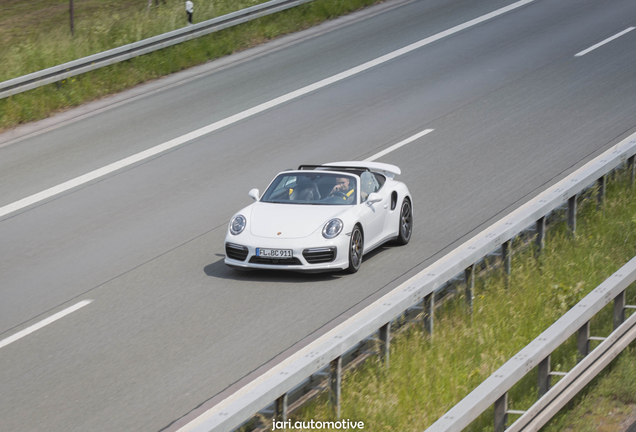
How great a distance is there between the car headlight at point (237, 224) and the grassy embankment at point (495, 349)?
3472mm

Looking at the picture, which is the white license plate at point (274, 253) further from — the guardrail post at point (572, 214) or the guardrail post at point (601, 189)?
→ the guardrail post at point (601, 189)

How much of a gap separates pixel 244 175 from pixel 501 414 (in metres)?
10.1

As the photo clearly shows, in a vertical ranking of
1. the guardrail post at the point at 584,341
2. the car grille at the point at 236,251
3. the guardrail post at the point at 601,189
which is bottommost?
the car grille at the point at 236,251

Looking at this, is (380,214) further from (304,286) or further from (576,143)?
(576,143)

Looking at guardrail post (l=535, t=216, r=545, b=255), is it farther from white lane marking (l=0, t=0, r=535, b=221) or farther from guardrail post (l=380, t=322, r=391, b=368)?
white lane marking (l=0, t=0, r=535, b=221)

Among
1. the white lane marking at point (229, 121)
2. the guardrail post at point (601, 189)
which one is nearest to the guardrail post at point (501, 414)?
the guardrail post at point (601, 189)

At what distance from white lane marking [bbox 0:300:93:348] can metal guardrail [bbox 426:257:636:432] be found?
555 centimetres

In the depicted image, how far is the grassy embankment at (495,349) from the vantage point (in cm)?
636

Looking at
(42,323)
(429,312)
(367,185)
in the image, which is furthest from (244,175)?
(429,312)

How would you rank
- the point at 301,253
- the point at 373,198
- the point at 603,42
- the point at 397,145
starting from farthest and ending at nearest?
the point at 603,42
the point at 397,145
the point at 373,198
the point at 301,253

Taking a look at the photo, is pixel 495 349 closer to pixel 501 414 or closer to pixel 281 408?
pixel 501 414

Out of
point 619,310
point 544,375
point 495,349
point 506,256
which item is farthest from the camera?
point 506,256

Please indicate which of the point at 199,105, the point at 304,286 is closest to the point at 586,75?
the point at 199,105

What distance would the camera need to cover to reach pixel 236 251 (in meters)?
11.1
